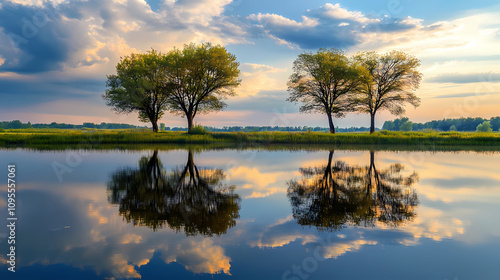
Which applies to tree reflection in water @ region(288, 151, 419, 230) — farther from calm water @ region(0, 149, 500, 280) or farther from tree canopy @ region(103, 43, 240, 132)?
tree canopy @ region(103, 43, 240, 132)

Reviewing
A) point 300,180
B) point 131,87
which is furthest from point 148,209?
point 131,87

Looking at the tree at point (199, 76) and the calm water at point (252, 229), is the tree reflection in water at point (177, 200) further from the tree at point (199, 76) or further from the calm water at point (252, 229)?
the tree at point (199, 76)

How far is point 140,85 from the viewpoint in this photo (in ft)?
179

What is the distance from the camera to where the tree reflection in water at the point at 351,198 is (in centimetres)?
787

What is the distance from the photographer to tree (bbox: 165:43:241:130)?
52.2 m

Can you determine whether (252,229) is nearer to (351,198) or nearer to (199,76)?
(351,198)

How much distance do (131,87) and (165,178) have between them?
157 ft

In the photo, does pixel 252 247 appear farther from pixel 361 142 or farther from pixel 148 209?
pixel 361 142

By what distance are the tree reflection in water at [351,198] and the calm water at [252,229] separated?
66 millimetres

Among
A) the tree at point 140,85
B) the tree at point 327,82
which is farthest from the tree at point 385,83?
the tree at point 140,85

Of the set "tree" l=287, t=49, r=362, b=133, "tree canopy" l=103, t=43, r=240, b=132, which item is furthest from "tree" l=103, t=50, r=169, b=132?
"tree" l=287, t=49, r=362, b=133

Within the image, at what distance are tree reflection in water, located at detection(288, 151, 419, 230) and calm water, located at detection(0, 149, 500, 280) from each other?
66mm

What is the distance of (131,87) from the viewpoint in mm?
54844

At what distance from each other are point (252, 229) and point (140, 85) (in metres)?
54.7
